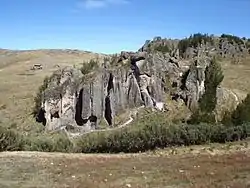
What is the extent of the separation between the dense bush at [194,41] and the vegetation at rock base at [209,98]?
8214 cm

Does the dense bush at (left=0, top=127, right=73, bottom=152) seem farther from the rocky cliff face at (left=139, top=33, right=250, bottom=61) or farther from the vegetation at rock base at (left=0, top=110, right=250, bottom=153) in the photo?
the rocky cliff face at (left=139, top=33, right=250, bottom=61)

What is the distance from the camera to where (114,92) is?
6334 cm

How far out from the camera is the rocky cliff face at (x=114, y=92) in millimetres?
62688

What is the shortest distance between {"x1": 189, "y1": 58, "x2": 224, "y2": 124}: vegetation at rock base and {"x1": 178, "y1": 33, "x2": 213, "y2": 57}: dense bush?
269ft

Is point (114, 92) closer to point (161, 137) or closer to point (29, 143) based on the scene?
point (29, 143)

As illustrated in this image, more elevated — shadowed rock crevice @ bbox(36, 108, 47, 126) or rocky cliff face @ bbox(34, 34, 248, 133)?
rocky cliff face @ bbox(34, 34, 248, 133)

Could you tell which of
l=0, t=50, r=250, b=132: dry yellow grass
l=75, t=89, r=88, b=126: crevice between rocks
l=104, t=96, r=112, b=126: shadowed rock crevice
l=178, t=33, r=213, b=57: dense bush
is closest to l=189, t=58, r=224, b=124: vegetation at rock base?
l=0, t=50, r=250, b=132: dry yellow grass

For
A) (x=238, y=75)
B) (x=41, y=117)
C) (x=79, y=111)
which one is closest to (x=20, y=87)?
(x=41, y=117)

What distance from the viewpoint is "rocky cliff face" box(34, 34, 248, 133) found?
62.7m

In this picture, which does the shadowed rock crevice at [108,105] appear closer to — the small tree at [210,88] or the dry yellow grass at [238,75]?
the small tree at [210,88]

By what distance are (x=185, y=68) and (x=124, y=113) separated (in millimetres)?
15340

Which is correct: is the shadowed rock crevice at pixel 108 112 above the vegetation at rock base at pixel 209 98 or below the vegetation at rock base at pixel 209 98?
below

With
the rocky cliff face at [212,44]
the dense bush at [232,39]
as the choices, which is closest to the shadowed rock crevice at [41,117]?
the rocky cliff face at [212,44]

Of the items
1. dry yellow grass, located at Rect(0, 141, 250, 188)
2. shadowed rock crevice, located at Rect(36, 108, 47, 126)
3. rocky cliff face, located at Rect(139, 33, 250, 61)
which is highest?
rocky cliff face, located at Rect(139, 33, 250, 61)
